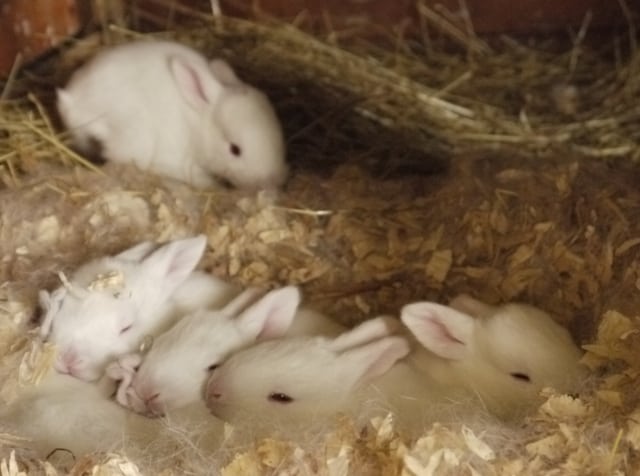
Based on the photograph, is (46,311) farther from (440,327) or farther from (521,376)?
(521,376)

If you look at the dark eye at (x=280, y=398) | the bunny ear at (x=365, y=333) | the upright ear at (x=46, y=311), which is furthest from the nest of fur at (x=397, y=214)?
the dark eye at (x=280, y=398)

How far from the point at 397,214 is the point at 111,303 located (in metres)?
0.99

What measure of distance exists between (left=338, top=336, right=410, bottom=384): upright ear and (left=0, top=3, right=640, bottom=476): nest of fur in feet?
1.16

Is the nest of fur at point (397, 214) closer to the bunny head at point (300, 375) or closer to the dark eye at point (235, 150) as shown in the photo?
the dark eye at point (235, 150)

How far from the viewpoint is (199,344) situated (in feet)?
8.94

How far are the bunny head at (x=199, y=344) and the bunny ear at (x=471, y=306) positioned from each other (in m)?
0.46

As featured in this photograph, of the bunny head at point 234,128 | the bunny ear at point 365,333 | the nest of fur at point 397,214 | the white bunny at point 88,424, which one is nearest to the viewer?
the nest of fur at point 397,214

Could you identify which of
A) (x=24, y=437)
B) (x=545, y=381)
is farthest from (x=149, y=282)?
(x=545, y=381)

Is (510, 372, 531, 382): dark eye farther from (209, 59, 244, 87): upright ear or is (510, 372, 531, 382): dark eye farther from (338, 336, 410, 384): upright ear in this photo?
(209, 59, 244, 87): upright ear

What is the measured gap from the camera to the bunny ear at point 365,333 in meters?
2.72

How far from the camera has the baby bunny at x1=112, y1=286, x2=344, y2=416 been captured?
8.59ft

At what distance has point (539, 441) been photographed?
6.48 ft

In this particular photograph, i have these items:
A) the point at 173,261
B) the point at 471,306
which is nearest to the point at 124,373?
the point at 173,261

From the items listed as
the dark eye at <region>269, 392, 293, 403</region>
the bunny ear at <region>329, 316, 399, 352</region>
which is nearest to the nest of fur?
the bunny ear at <region>329, 316, 399, 352</region>
